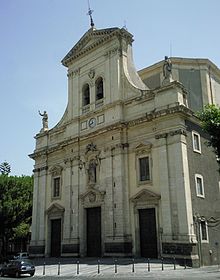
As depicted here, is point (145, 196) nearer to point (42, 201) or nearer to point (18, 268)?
point (18, 268)

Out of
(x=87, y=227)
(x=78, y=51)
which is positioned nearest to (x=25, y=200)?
(x=87, y=227)

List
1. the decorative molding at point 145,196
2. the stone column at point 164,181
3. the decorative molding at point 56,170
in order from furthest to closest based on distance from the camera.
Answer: the decorative molding at point 56,170, the decorative molding at point 145,196, the stone column at point 164,181

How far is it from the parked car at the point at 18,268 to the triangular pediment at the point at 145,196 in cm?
956

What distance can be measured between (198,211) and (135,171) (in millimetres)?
5807

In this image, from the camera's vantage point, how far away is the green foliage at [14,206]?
145ft

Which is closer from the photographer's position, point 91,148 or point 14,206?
point 91,148

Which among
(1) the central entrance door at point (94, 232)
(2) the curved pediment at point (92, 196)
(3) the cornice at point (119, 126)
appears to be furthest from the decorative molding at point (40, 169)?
(1) the central entrance door at point (94, 232)

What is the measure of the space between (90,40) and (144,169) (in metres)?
14.9

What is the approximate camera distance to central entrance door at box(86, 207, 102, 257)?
30722mm

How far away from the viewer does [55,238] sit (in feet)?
114

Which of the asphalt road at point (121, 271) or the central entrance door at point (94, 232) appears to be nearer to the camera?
the asphalt road at point (121, 271)

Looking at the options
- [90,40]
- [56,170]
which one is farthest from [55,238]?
[90,40]

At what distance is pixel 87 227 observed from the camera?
32125mm

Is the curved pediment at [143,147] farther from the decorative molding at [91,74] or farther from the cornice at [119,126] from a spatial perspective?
the decorative molding at [91,74]
